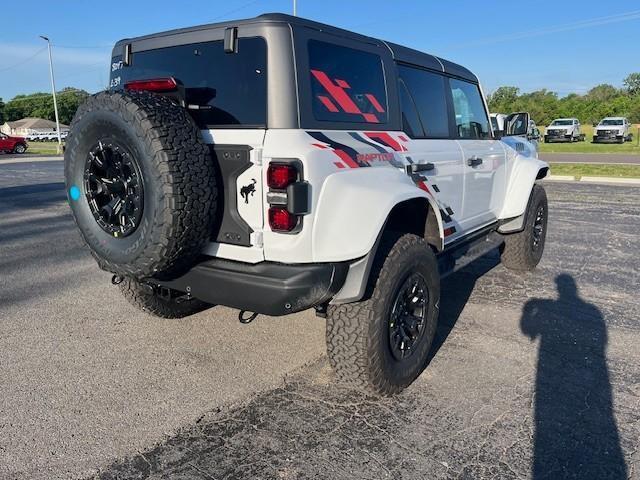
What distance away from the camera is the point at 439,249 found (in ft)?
11.9

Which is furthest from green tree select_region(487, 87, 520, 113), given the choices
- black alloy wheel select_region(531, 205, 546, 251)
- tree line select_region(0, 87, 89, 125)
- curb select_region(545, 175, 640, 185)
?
tree line select_region(0, 87, 89, 125)

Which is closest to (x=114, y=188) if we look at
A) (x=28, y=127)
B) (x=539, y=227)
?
(x=539, y=227)

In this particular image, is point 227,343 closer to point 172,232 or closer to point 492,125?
point 172,232

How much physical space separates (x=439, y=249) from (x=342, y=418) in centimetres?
138

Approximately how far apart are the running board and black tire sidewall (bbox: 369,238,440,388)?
16.9 inches

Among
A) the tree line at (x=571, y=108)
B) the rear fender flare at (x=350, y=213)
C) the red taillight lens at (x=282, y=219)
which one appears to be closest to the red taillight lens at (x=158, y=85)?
the red taillight lens at (x=282, y=219)

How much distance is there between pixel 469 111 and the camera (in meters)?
4.75

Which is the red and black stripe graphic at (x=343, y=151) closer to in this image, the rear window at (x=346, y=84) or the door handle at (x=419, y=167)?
the rear window at (x=346, y=84)

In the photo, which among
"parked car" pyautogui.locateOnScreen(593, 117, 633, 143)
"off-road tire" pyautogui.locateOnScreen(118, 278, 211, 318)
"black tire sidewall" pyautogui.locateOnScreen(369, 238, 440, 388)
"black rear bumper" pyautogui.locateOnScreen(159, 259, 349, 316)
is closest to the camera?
"black rear bumper" pyautogui.locateOnScreen(159, 259, 349, 316)

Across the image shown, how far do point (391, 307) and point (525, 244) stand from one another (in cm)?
305

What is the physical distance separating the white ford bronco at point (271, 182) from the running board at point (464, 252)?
0.58 m

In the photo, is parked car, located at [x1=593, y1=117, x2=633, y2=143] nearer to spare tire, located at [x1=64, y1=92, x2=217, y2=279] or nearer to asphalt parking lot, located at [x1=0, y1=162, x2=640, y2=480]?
asphalt parking lot, located at [x1=0, y1=162, x2=640, y2=480]

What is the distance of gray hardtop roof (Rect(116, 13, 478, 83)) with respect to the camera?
2711 mm

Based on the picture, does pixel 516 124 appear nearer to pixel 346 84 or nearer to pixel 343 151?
pixel 346 84
